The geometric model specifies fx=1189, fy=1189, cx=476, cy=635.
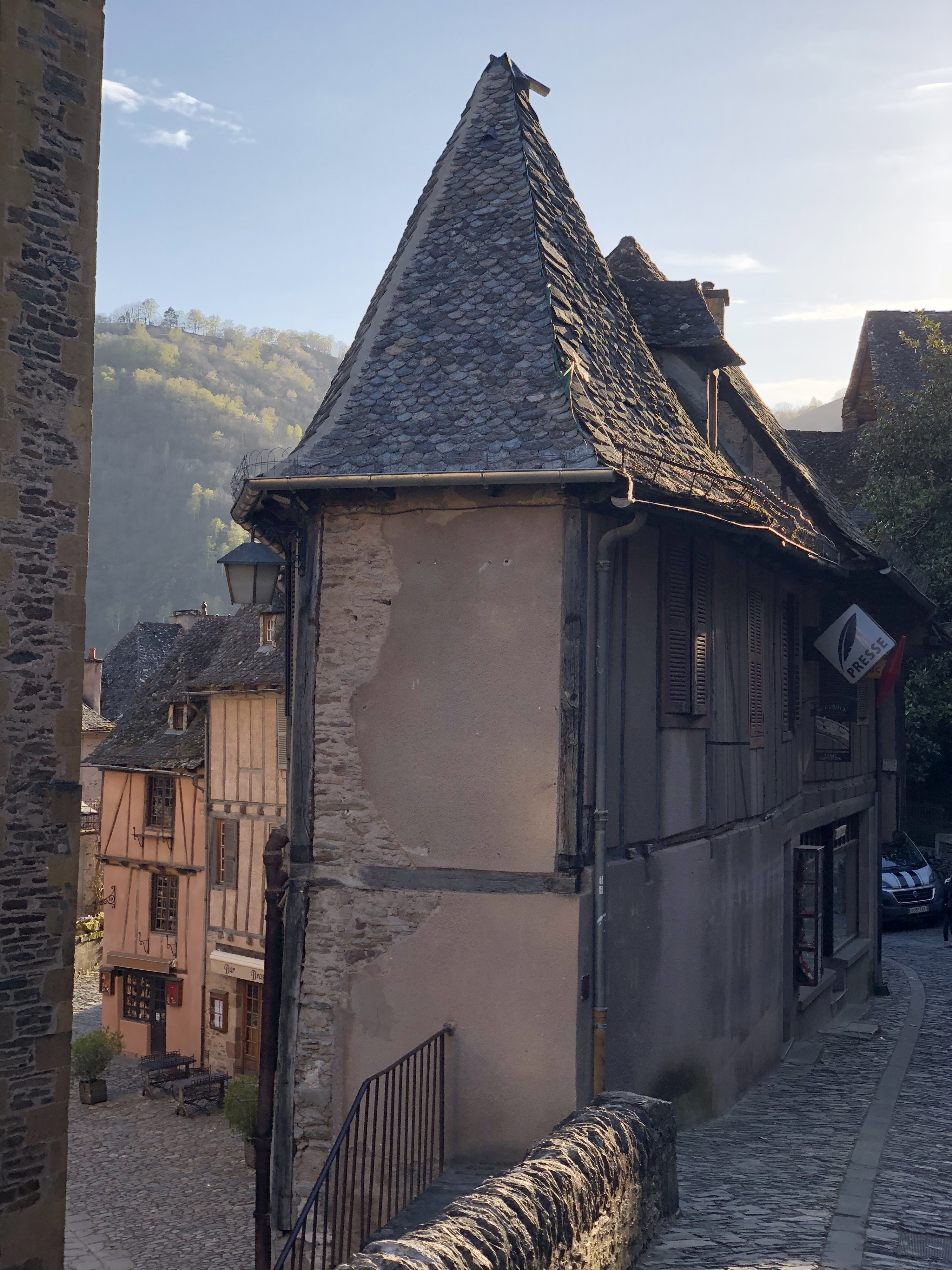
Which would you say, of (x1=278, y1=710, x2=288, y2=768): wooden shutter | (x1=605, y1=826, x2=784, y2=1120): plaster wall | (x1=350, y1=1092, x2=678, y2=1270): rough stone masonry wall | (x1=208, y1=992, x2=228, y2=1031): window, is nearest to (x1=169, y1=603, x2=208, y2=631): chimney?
(x1=208, y1=992, x2=228, y2=1031): window

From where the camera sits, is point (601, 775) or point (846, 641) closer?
point (601, 775)

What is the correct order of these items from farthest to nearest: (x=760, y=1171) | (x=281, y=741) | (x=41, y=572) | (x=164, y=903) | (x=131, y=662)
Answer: (x=131, y=662) → (x=164, y=903) → (x=281, y=741) → (x=41, y=572) → (x=760, y=1171)

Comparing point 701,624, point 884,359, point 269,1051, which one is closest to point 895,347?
point 884,359

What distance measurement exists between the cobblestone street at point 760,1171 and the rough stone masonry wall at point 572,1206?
1.04 feet

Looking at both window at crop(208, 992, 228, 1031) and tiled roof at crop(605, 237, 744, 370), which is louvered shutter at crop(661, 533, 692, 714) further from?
window at crop(208, 992, 228, 1031)

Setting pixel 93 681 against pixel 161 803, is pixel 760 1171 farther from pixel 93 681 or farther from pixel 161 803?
pixel 93 681

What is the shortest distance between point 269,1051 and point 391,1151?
4.94 feet

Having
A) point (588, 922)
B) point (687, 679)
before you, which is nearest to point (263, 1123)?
point (588, 922)

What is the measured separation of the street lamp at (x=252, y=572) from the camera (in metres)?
9.55

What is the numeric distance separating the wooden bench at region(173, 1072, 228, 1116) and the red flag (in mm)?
12464

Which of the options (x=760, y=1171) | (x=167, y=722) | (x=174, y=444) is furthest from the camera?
(x=174, y=444)

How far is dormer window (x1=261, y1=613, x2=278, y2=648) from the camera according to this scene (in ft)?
65.7

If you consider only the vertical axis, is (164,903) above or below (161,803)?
below

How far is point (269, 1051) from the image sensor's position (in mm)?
8719
